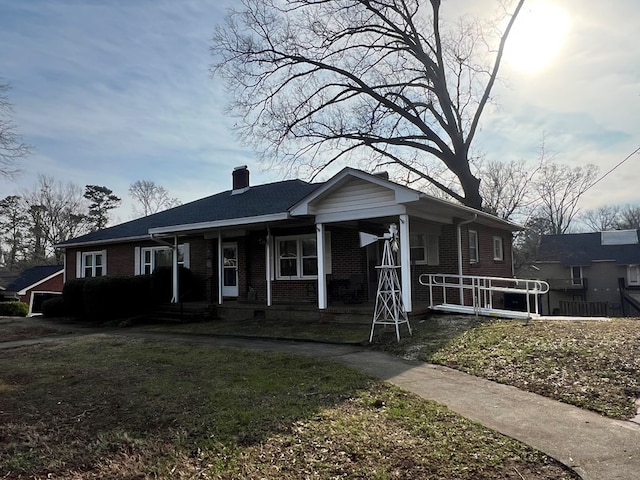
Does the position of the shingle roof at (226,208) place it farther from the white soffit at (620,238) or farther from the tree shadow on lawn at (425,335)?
the white soffit at (620,238)

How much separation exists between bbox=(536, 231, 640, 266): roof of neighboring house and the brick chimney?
1020 inches

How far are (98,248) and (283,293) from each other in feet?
35.6

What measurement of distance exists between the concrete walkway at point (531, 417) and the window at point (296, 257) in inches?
267

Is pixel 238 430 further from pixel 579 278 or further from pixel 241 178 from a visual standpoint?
pixel 579 278

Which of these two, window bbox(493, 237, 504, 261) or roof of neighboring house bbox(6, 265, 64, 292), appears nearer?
window bbox(493, 237, 504, 261)

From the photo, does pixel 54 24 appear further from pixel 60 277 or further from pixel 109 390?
pixel 60 277

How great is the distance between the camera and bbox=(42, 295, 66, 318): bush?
1817 centimetres

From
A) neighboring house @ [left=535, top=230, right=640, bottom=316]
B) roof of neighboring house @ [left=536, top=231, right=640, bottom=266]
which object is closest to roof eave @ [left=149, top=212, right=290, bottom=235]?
neighboring house @ [left=535, top=230, right=640, bottom=316]

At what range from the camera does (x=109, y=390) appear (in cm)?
624

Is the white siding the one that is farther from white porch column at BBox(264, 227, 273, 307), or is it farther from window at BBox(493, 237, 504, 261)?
window at BBox(493, 237, 504, 261)

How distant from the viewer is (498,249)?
18312 millimetres

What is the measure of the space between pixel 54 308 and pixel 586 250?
3574 centimetres

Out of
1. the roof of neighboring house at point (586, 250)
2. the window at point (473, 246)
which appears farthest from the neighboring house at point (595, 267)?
the window at point (473, 246)

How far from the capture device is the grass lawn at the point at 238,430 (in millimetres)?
3758
